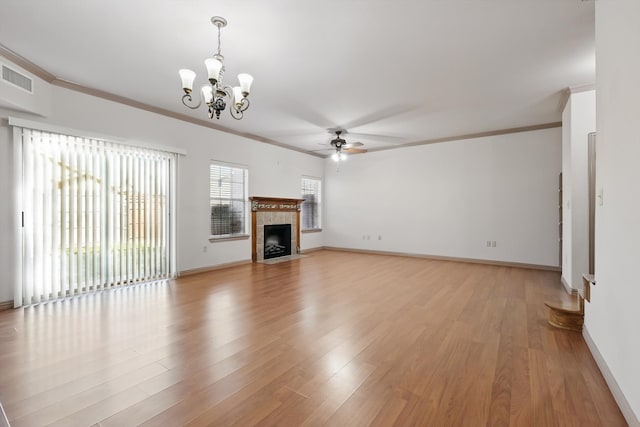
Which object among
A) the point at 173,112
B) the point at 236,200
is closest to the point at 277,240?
the point at 236,200

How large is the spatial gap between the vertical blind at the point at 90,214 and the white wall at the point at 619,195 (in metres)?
5.72

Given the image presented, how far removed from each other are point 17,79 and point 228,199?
360 centimetres

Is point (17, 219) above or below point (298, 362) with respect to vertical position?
above

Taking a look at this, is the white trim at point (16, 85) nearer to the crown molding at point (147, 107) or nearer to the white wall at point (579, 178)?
the crown molding at point (147, 107)

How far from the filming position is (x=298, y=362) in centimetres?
227

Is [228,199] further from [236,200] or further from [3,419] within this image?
[3,419]

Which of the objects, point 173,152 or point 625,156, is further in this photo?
point 173,152

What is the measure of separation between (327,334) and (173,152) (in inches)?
168

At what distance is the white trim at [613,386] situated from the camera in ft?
5.28

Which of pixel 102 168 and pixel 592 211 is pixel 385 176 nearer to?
pixel 592 211

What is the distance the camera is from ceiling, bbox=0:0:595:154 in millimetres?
2525

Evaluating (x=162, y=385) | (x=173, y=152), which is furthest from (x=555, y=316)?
(x=173, y=152)

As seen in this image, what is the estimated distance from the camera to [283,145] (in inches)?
299

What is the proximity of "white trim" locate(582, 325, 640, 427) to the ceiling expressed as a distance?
2927 mm
